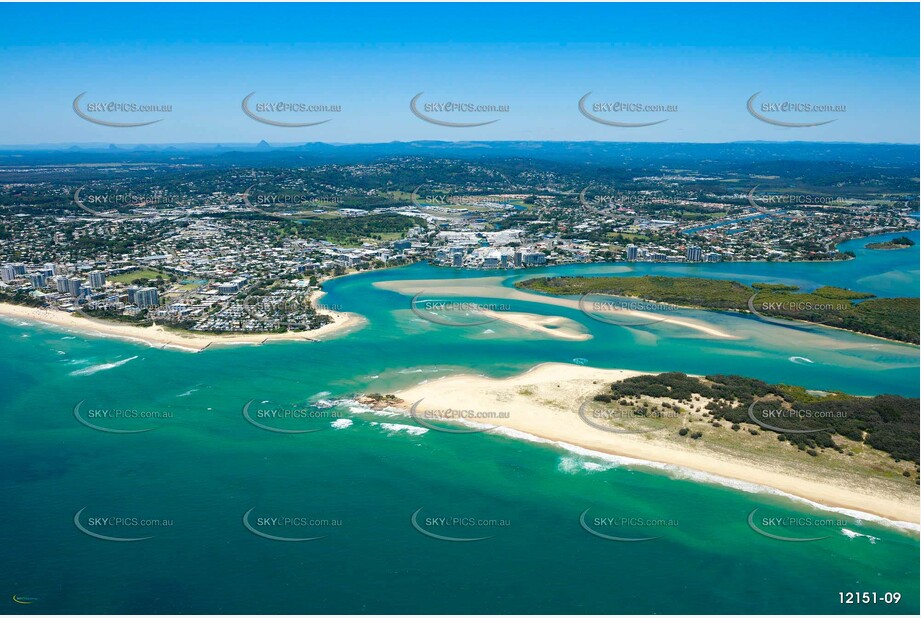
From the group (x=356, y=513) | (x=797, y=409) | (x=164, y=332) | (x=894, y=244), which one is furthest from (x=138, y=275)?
(x=894, y=244)

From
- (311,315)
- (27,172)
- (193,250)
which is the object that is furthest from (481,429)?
(27,172)

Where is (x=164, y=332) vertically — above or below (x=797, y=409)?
above

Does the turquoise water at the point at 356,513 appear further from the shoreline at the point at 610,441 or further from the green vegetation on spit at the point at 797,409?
the green vegetation on spit at the point at 797,409

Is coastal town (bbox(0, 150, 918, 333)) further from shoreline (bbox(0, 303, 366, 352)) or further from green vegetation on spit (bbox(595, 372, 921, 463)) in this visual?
green vegetation on spit (bbox(595, 372, 921, 463))

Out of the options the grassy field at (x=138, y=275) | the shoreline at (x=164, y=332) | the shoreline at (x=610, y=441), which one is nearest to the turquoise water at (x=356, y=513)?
the shoreline at (x=610, y=441)

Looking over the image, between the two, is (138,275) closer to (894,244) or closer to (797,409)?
Answer: (797,409)

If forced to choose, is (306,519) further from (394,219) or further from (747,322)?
(394,219)
